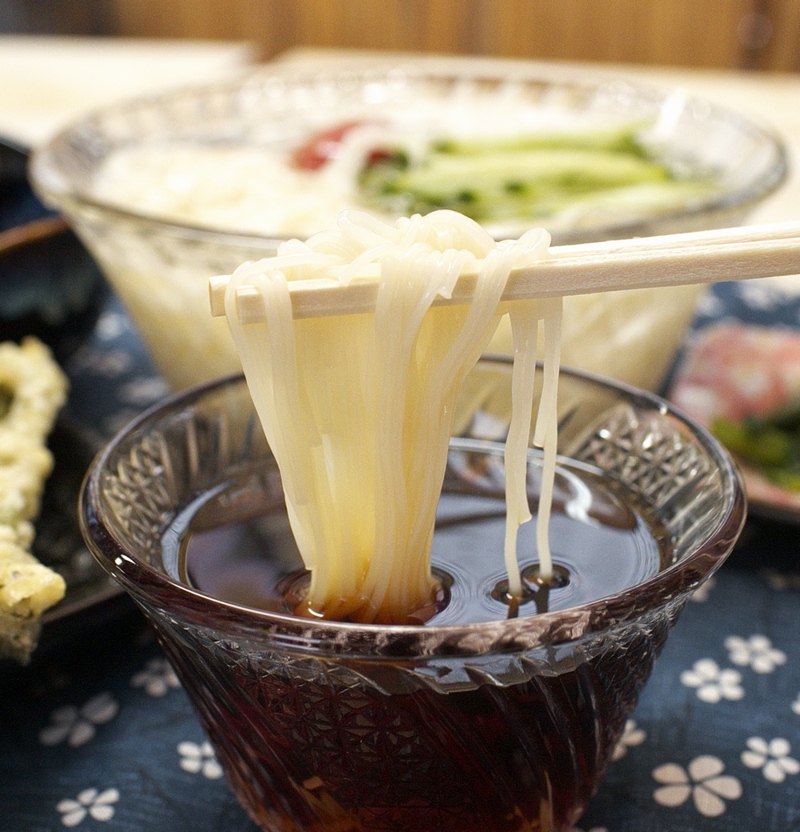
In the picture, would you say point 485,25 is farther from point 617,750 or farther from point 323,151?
point 617,750

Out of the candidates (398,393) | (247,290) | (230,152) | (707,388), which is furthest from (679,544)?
(230,152)

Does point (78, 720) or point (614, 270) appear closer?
point (614, 270)

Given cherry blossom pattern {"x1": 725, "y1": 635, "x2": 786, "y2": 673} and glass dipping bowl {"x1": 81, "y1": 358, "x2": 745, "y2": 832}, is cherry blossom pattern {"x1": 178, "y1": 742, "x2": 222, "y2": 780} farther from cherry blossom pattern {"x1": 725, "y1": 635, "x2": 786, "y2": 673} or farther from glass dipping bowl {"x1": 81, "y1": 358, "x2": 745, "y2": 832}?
cherry blossom pattern {"x1": 725, "y1": 635, "x2": 786, "y2": 673}

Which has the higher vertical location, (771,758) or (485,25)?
(771,758)

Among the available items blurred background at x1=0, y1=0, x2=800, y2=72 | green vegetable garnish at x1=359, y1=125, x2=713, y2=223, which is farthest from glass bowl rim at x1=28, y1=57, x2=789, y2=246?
blurred background at x1=0, y1=0, x2=800, y2=72

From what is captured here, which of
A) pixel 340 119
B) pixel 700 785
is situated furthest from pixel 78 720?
pixel 340 119

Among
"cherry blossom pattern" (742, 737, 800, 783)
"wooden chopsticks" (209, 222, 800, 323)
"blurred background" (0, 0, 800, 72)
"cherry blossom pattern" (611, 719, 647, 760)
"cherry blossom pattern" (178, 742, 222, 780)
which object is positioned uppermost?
"wooden chopsticks" (209, 222, 800, 323)

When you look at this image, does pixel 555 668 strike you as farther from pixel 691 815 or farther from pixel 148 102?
pixel 148 102

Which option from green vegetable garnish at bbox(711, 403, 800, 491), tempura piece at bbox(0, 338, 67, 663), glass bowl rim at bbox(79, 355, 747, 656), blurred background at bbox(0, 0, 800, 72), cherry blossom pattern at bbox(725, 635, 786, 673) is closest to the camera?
glass bowl rim at bbox(79, 355, 747, 656)
